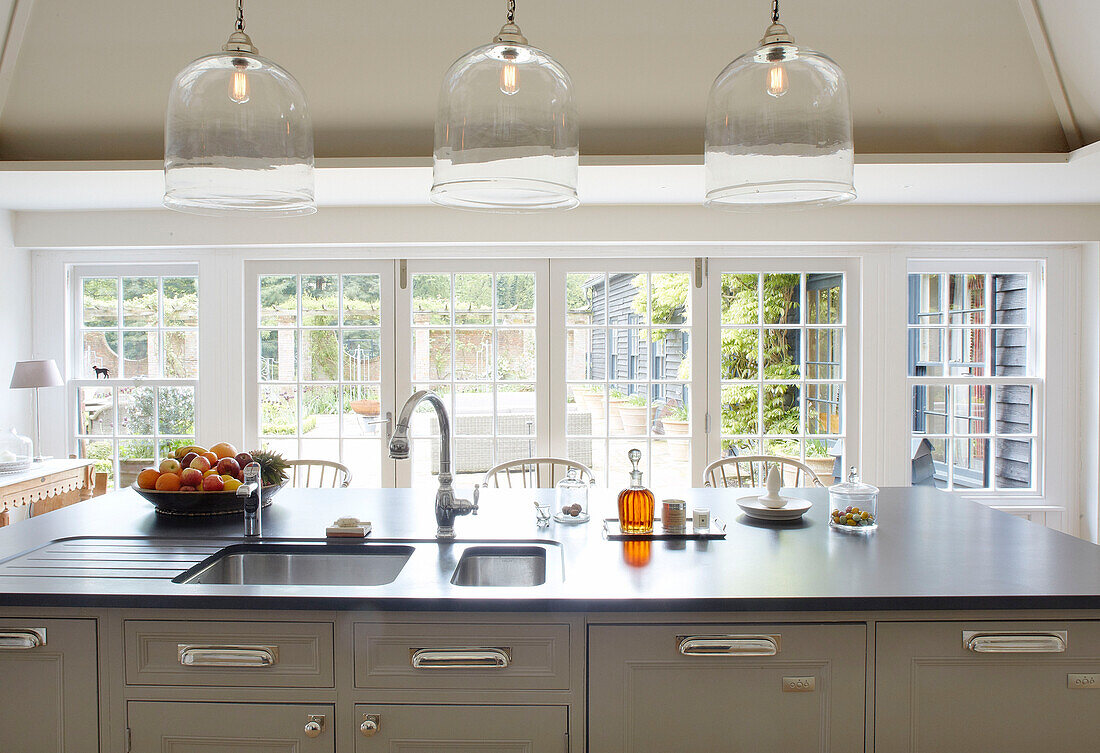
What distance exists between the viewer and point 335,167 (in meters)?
3.13

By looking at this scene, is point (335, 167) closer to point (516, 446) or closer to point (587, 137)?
point (587, 137)

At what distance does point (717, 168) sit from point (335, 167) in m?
2.05

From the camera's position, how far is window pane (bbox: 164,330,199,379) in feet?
15.2

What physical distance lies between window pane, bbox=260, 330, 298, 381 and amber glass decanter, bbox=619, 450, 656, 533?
3.11 meters

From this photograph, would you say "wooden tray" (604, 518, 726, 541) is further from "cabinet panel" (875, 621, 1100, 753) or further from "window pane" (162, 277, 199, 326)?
"window pane" (162, 277, 199, 326)

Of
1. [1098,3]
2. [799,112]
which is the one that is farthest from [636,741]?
[1098,3]

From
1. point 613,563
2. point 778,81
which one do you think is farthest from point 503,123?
point 613,563

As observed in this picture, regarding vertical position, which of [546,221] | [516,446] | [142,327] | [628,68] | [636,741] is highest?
[628,68]

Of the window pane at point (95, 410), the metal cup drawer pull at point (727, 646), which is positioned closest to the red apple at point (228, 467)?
the metal cup drawer pull at point (727, 646)

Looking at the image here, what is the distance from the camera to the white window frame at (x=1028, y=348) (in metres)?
4.61

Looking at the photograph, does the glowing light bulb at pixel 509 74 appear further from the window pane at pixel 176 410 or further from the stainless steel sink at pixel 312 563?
the window pane at pixel 176 410

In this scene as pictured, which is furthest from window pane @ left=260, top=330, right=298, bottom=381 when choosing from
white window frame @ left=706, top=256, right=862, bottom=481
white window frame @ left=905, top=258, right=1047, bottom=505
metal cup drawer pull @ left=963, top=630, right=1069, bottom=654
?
metal cup drawer pull @ left=963, top=630, right=1069, bottom=654

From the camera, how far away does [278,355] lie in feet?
15.2

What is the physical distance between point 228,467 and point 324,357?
2.31 meters
